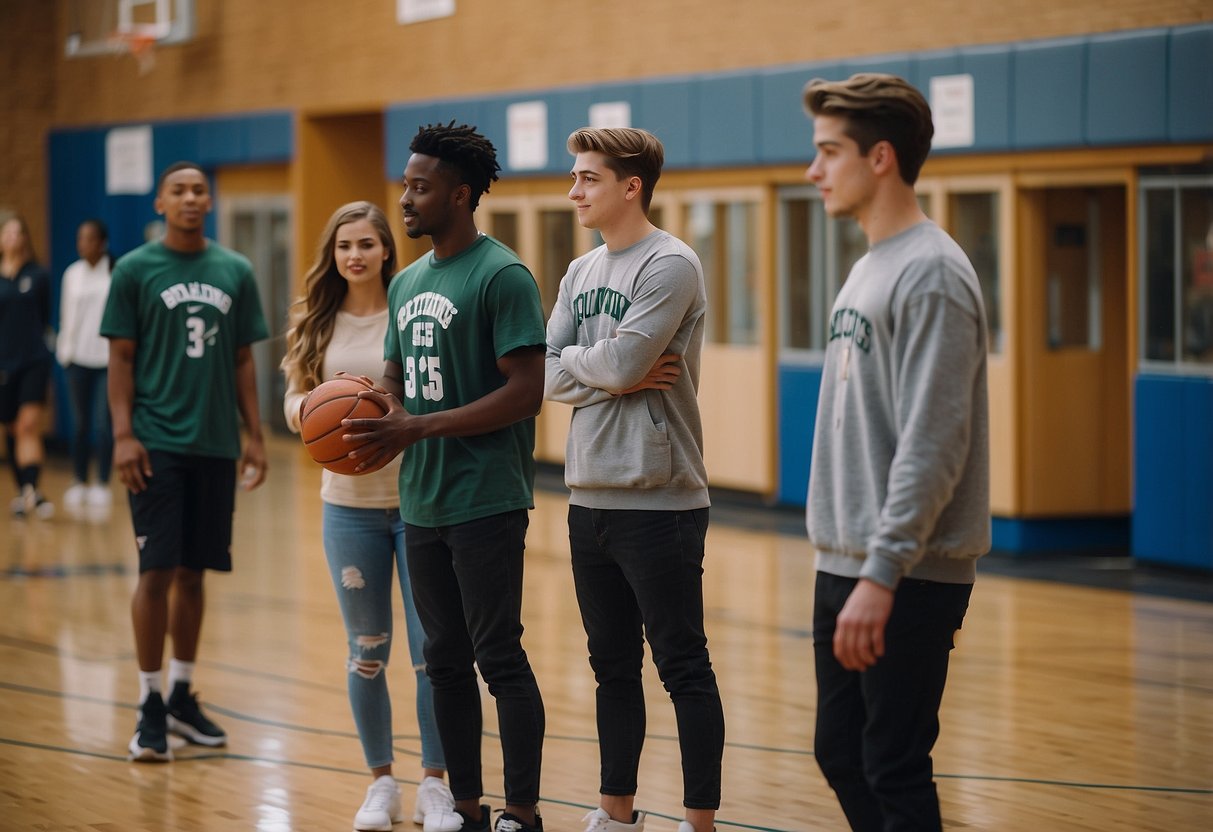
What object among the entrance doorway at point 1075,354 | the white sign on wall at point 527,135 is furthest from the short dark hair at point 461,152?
the white sign on wall at point 527,135

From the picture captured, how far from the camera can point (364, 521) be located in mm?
4820

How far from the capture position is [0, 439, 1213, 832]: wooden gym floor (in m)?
4.98

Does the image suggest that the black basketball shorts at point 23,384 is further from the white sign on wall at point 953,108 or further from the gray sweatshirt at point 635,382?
the gray sweatshirt at point 635,382

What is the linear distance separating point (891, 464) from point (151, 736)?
3213 mm

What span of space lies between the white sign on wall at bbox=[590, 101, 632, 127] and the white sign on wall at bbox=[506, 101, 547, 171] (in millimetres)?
627

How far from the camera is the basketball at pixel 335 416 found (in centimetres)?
425

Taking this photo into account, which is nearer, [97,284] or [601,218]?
[601,218]

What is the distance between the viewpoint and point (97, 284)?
12.4m

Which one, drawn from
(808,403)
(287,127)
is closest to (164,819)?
(808,403)

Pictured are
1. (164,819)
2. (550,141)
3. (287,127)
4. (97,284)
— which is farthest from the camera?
(287,127)

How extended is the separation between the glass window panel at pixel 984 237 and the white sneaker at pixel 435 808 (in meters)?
6.39

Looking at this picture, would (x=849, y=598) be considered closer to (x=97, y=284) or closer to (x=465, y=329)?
(x=465, y=329)

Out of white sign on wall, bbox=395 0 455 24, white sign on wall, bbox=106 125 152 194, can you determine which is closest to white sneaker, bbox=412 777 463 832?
white sign on wall, bbox=395 0 455 24

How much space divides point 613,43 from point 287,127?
4508mm
